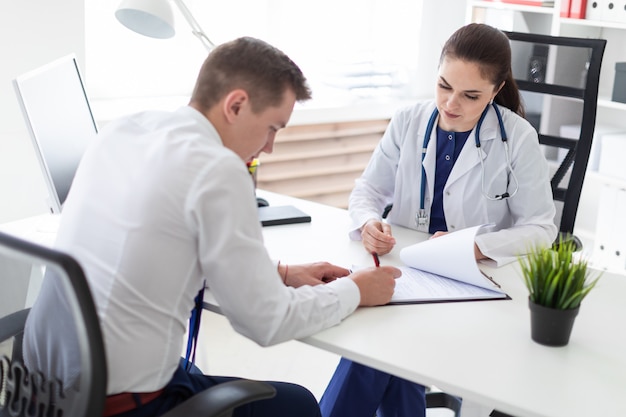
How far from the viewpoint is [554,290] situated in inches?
61.9

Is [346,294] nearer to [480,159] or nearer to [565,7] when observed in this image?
[480,159]

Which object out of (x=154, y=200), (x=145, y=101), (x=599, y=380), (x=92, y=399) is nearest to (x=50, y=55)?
(x=145, y=101)

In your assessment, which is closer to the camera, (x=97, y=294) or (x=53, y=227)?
(x=97, y=294)

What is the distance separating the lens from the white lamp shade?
2299 mm

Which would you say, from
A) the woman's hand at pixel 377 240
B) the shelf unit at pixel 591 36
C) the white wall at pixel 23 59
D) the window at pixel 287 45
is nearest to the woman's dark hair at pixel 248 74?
the woman's hand at pixel 377 240

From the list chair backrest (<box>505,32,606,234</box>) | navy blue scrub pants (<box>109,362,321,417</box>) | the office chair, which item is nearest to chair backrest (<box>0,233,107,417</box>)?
the office chair

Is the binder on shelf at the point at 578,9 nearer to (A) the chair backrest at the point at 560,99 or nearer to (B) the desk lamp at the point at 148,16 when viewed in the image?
(A) the chair backrest at the point at 560,99

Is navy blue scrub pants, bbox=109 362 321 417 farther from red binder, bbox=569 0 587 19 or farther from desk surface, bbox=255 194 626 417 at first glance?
red binder, bbox=569 0 587 19

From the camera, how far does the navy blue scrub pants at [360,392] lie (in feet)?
7.00

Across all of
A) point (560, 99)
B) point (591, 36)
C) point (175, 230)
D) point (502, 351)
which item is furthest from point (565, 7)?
point (175, 230)

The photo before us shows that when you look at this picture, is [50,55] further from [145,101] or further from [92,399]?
[92,399]

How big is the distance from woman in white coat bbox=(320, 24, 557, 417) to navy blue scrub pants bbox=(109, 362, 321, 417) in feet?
1.18

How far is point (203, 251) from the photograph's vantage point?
1451 millimetres

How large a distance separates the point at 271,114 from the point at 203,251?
0.29 metres
